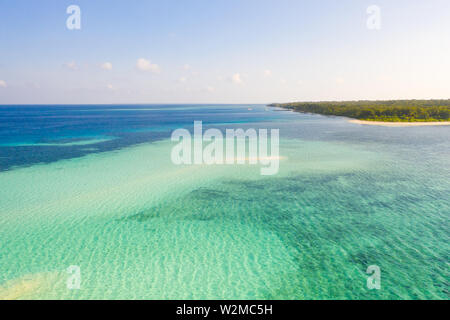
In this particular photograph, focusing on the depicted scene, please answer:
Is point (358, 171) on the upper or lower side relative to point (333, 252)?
upper

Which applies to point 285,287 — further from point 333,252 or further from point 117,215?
point 117,215
